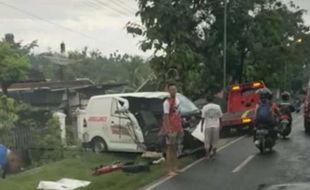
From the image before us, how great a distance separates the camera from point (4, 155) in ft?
29.1

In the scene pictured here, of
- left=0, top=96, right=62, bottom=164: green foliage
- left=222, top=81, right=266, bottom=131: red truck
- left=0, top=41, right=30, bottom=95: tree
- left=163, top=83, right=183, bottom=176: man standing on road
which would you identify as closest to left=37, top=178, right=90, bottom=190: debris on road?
left=163, top=83, right=183, bottom=176: man standing on road

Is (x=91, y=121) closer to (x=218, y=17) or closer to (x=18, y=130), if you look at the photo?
(x=18, y=130)

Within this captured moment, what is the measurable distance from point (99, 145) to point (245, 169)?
534cm

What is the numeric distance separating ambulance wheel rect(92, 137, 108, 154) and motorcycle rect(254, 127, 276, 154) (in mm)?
4279

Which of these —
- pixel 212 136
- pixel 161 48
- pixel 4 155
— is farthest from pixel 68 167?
pixel 161 48

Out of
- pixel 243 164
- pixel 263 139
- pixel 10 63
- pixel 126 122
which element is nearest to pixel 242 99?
pixel 10 63

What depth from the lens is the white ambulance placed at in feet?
60.0

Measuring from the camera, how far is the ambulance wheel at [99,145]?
19516mm

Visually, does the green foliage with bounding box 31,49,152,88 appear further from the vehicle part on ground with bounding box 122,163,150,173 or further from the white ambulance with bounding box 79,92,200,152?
the vehicle part on ground with bounding box 122,163,150,173

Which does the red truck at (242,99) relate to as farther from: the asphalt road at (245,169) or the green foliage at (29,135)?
the green foliage at (29,135)

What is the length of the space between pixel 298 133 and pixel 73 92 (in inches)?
583

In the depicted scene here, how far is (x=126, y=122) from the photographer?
60.9 feet

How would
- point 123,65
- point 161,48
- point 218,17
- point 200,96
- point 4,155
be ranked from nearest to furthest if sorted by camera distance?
point 4,155 < point 161,48 < point 200,96 < point 218,17 < point 123,65

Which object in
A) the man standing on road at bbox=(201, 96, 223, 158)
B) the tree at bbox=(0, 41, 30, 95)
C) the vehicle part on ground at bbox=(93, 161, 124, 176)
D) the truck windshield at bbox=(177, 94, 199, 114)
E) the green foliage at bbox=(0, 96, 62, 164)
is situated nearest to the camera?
the vehicle part on ground at bbox=(93, 161, 124, 176)
